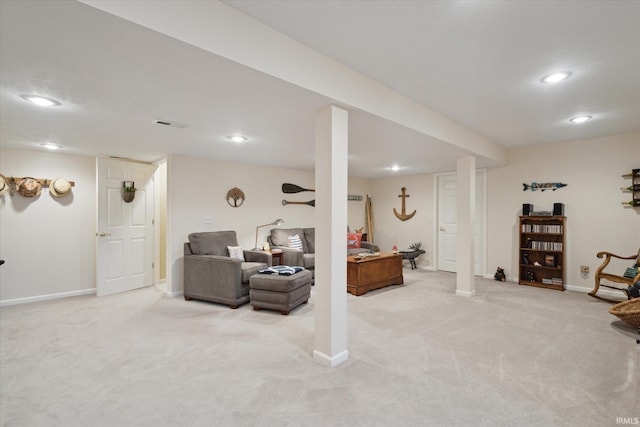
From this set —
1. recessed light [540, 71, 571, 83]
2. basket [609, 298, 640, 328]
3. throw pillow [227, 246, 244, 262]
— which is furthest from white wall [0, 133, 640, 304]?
recessed light [540, 71, 571, 83]

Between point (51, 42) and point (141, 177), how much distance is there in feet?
12.4

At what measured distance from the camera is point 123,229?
15.6 ft

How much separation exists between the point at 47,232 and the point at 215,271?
265 cm

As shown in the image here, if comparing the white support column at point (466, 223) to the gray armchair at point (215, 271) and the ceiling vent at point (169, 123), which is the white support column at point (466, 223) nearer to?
the gray armchair at point (215, 271)

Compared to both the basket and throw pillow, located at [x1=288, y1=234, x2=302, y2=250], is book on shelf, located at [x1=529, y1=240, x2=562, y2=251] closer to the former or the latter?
the basket

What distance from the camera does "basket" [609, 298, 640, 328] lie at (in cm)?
294

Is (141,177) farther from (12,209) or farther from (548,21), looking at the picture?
(548,21)

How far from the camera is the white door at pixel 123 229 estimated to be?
4500mm

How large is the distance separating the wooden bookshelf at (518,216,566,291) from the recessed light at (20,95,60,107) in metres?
6.23

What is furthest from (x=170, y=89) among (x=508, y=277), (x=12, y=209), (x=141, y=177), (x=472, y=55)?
(x=508, y=277)

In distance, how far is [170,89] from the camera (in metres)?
2.21

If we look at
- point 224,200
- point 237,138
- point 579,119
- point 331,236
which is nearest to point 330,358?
point 331,236

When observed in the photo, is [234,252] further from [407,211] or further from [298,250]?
[407,211]

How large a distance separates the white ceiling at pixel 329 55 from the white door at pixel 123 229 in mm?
1143
